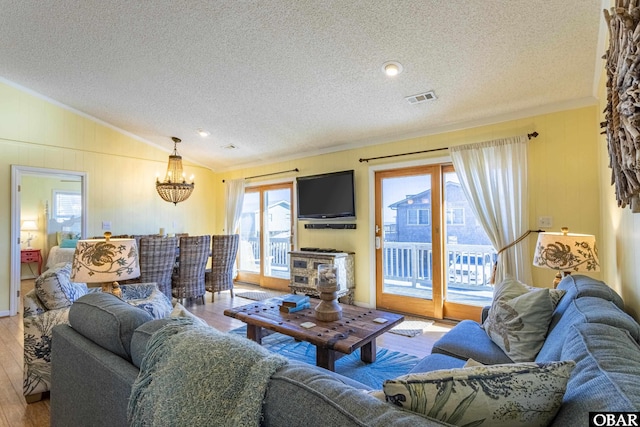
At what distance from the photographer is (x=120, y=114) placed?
4.93 m

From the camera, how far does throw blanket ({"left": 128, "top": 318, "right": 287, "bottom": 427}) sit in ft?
2.81

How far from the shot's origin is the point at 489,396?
0.75 m

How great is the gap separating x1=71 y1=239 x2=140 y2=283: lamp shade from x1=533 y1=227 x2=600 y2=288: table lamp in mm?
3176

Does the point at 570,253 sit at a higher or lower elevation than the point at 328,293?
higher

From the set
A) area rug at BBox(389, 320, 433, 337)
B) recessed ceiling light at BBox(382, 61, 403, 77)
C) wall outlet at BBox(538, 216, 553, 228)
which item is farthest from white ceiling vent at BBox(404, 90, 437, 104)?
area rug at BBox(389, 320, 433, 337)

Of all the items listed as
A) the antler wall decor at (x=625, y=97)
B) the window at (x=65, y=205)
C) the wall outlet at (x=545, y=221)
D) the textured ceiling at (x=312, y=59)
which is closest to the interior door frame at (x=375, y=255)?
the textured ceiling at (x=312, y=59)

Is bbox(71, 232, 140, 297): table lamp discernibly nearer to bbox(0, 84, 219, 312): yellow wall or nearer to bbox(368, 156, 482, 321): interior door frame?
bbox(368, 156, 482, 321): interior door frame

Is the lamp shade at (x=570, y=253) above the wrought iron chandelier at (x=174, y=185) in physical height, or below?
below

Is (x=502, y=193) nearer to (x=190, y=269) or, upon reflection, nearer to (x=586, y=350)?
(x=586, y=350)

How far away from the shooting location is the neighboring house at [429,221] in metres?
3.83

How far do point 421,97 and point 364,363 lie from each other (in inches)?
107

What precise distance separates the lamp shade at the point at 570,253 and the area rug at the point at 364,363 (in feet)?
4.57

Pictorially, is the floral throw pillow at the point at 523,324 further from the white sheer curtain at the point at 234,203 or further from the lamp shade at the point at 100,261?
the white sheer curtain at the point at 234,203

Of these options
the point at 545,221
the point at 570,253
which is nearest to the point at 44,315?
the point at 570,253
